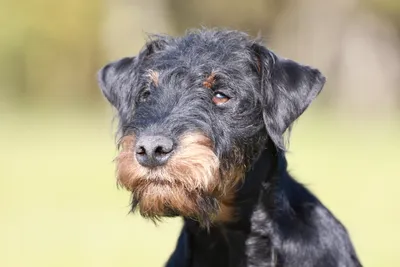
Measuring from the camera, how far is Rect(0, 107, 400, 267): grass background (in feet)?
36.1

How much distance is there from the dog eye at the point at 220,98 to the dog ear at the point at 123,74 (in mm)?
768

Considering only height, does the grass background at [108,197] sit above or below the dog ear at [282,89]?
below

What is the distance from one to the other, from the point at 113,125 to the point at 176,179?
2.59m

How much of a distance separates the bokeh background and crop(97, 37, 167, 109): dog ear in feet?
1.96

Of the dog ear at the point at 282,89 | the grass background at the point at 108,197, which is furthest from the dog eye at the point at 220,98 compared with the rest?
the grass background at the point at 108,197

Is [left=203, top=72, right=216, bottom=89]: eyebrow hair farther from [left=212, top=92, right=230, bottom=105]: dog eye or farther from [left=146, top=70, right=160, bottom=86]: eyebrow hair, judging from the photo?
[left=146, top=70, right=160, bottom=86]: eyebrow hair

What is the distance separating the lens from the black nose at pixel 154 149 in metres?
5.64

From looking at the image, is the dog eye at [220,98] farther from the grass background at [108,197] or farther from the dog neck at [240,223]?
the grass background at [108,197]

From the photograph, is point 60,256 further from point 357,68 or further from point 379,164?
point 357,68

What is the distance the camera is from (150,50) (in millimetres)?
7043

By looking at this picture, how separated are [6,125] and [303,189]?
26.8m

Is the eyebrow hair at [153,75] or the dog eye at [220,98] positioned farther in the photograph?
the eyebrow hair at [153,75]

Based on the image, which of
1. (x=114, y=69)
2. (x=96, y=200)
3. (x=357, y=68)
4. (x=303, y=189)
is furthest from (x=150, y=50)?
(x=357, y=68)

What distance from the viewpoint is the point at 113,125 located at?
26.9ft
